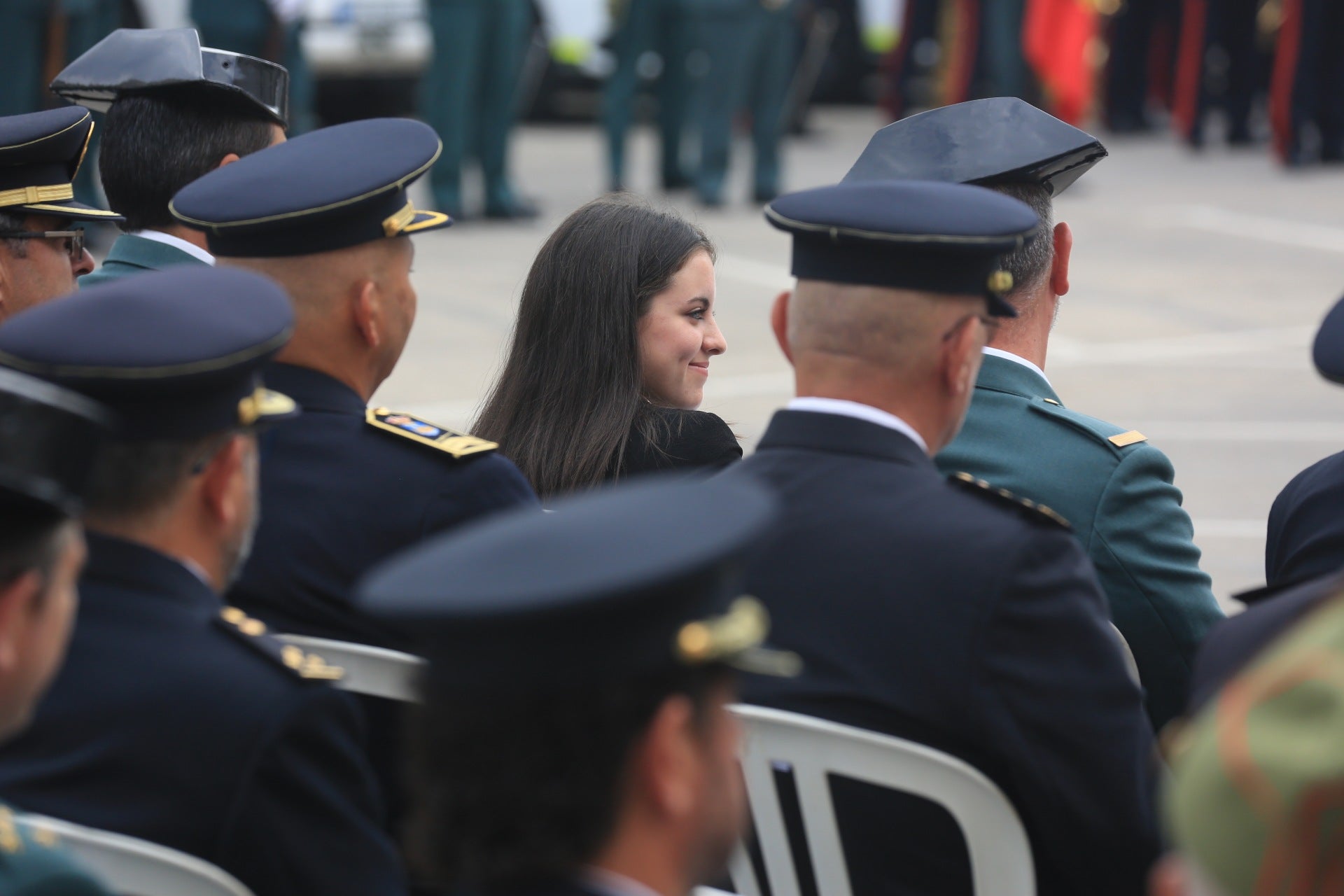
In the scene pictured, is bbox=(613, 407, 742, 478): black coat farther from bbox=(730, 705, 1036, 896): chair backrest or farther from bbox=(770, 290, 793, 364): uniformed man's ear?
bbox=(730, 705, 1036, 896): chair backrest

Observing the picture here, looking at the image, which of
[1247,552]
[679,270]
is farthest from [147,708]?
[1247,552]

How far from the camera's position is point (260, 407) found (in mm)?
2102

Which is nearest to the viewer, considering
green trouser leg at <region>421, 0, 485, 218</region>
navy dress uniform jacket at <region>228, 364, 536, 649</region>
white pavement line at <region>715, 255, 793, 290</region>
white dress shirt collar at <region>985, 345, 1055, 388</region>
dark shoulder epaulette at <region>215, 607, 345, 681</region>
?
dark shoulder epaulette at <region>215, 607, 345, 681</region>

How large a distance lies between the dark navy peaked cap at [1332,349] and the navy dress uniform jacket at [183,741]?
1.53 metres

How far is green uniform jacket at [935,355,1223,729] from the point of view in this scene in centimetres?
285

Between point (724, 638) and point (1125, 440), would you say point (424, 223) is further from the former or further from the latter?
point (724, 638)

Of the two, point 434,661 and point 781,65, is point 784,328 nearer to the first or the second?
point 434,661

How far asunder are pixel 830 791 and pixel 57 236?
7.22ft

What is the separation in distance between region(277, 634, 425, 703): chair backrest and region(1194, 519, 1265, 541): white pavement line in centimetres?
388

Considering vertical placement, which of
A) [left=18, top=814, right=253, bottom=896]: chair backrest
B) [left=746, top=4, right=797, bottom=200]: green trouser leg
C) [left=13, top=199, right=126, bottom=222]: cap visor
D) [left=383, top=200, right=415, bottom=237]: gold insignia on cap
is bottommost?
[left=746, top=4, right=797, bottom=200]: green trouser leg

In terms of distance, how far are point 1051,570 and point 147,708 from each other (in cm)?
105

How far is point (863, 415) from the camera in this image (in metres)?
2.34

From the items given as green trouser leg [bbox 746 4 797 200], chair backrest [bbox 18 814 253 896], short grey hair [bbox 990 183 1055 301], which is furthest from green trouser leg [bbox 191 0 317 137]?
chair backrest [bbox 18 814 253 896]

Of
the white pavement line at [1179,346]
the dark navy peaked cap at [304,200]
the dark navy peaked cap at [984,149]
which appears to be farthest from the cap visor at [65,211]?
the white pavement line at [1179,346]
